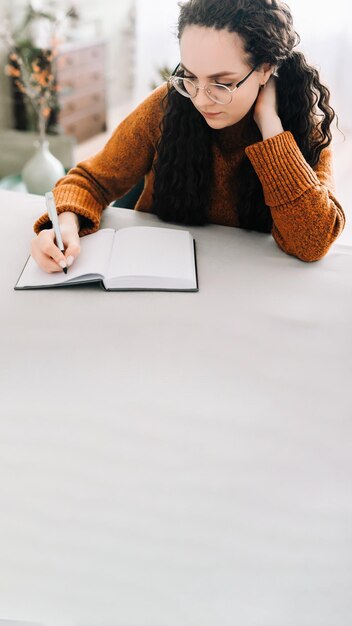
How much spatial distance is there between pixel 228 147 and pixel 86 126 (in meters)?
2.76

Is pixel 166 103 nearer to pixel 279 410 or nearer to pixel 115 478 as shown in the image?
pixel 279 410

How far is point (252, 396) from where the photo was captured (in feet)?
2.62

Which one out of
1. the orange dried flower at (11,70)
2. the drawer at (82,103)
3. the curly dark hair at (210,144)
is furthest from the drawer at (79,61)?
the curly dark hair at (210,144)

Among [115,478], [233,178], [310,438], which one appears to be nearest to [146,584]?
[115,478]

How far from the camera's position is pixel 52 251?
102cm

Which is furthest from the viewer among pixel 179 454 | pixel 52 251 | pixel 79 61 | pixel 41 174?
pixel 79 61

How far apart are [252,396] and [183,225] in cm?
58

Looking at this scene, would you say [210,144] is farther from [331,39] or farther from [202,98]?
[331,39]

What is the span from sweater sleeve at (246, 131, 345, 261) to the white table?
11 centimetres

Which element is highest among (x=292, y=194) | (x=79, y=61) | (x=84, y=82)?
(x=292, y=194)

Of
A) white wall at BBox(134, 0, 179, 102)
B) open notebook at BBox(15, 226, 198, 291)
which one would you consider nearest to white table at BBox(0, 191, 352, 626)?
open notebook at BBox(15, 226, 198, 291)

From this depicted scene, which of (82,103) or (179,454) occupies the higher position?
(179,454)

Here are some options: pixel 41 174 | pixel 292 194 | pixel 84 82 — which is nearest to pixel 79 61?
pixel 84 82

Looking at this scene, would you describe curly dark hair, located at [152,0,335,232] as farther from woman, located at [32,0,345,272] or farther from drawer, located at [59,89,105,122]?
drawer, located at [59,89,105,122]
